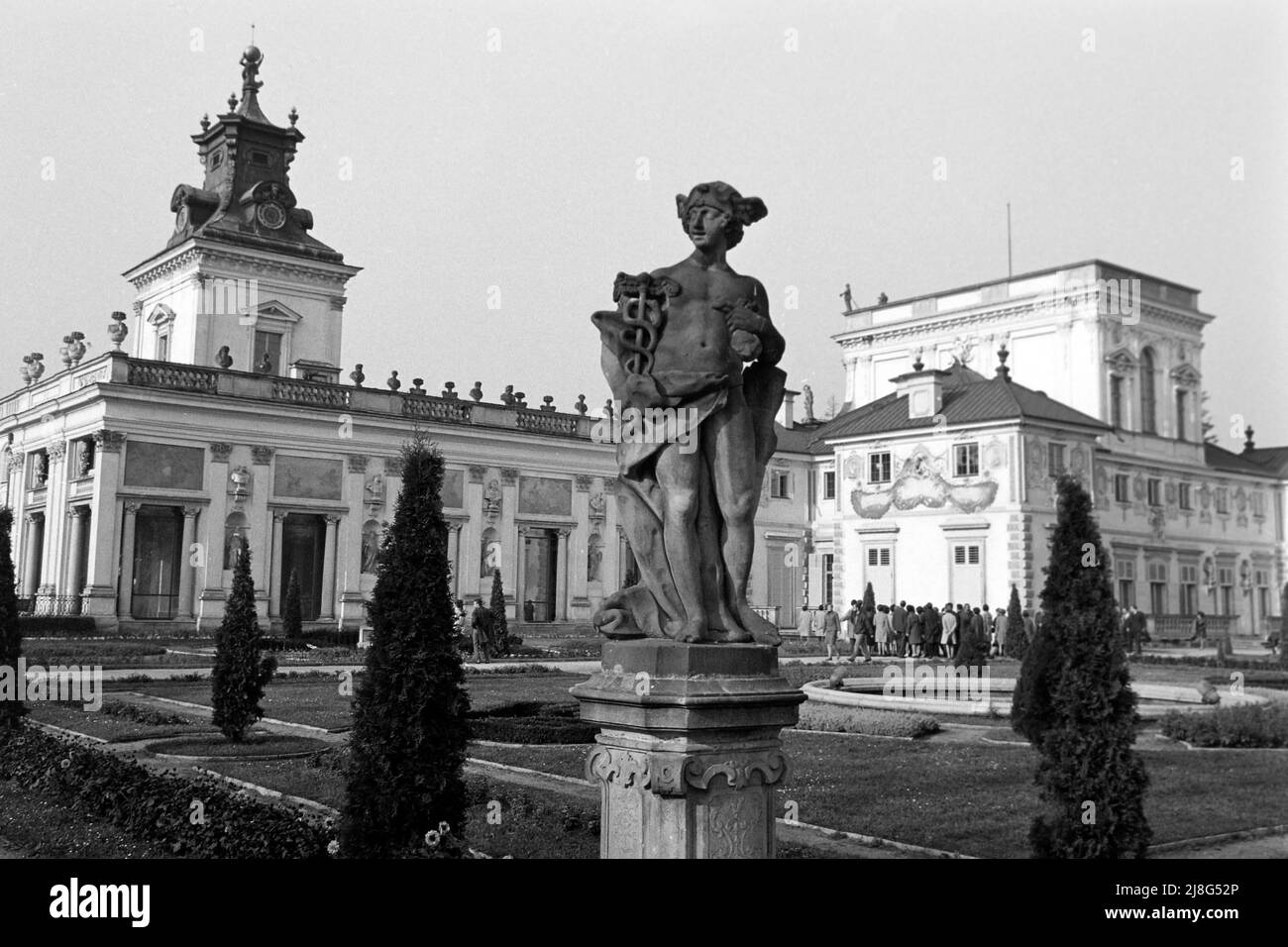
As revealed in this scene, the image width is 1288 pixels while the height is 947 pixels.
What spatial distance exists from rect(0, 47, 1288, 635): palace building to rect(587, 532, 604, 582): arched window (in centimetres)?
12

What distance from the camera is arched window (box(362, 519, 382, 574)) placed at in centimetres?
4369

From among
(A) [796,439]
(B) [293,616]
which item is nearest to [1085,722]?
(B) [293,616]

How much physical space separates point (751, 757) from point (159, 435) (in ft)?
128

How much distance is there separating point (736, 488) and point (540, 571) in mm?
44144

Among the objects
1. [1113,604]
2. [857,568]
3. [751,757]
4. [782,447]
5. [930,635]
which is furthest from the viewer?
[782,447]

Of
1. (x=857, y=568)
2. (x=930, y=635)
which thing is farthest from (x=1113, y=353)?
(x=930, y=635)

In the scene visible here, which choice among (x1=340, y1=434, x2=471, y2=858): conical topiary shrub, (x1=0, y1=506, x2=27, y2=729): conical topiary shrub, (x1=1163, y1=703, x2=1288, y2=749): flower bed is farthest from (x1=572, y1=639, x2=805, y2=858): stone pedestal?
(x1=1163, y1=703, x2=1288, y2=749): flower bed

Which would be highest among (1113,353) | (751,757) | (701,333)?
(1113,353)

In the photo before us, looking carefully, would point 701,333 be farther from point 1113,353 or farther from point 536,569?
point 1113,353

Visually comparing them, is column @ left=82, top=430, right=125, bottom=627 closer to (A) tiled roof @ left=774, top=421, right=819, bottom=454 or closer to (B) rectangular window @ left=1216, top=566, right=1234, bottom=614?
(A) tiled roof @ left=774, top=421, right=819, bottom=454

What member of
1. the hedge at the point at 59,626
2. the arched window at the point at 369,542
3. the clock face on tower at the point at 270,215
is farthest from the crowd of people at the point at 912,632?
the clock face on tower at the point at 270,215

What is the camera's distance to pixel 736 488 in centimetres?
597

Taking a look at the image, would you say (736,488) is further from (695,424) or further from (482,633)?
(482,633)

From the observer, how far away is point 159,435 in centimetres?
4019
